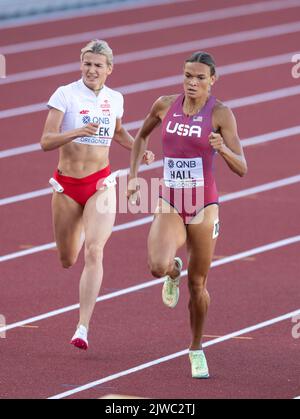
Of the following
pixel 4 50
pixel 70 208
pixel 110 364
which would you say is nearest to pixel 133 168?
pixel 70 208

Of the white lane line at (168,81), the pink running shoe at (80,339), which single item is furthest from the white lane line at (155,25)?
the pink running shoe at (80,339)

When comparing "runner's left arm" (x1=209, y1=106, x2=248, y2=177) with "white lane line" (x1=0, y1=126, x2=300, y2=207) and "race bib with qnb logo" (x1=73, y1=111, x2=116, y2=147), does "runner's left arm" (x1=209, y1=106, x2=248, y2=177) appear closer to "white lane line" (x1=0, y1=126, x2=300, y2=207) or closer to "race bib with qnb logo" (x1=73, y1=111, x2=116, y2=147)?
"race bib with qnb logo" (x1=73, y1=111, x2=116, y2=147)

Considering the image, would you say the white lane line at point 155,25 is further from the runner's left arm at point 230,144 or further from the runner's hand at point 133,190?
the runner's left arm at point 230,144

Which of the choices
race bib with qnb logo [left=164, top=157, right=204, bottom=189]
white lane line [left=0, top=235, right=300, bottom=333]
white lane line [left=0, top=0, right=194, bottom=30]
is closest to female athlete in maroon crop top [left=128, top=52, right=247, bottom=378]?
race bib with qnb logo [left=164, top=157, right=204, bottom=189]

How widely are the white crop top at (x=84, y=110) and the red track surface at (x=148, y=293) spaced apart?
1.49 meters

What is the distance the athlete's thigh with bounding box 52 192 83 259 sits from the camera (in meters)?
9.43

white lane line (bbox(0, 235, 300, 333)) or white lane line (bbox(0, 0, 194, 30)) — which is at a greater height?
white lane line (bbox(0, 235, 300, 333))

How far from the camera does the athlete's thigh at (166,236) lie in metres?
8.51

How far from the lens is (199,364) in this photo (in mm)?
8609

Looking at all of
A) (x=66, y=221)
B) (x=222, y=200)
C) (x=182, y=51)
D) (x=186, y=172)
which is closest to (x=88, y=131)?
(x=186, y=172)

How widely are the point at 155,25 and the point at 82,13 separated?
4.86 ft

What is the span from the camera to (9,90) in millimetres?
18531

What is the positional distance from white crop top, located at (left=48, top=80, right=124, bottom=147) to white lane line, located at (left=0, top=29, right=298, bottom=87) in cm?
964

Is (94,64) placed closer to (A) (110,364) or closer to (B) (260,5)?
(A) (110,364)
